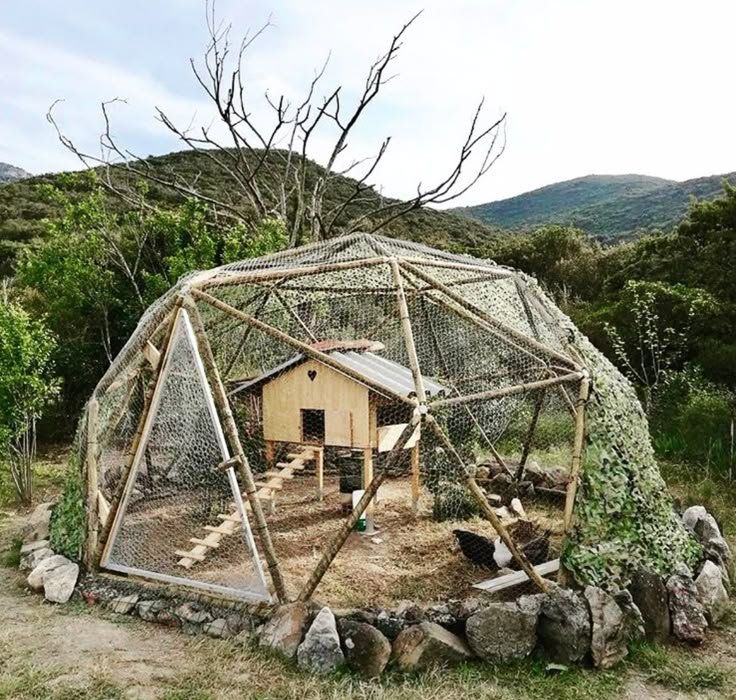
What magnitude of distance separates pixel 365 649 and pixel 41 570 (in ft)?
10.1

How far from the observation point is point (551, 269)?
888 inches

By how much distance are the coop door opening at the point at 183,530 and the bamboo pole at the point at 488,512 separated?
1.57 meters

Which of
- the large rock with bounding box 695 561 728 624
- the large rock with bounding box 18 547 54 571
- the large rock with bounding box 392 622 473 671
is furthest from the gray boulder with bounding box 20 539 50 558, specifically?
the large rock with bounding box 695 561 728 624

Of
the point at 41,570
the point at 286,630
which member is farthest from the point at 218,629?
the point at 41,570

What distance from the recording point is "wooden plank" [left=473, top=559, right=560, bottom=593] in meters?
5.50

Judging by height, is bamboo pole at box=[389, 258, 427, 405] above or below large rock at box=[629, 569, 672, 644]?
above

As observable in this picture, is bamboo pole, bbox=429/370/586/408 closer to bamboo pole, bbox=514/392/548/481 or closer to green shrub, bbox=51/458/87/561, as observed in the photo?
bamboo pole, bbox=514/392/548/481

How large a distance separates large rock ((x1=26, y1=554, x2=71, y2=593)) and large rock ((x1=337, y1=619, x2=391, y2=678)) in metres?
2.83

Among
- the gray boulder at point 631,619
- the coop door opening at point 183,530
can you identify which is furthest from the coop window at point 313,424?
the gray boulder at point 631,619

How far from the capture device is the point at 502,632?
4629 millimetres

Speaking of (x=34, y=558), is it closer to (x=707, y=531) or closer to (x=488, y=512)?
(x=488, y=512)

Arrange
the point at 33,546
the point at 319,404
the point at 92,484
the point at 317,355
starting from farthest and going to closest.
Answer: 1. the point at 319,404
2. the point at 33,546
3. the point at 92,484
4. the point at 317,355

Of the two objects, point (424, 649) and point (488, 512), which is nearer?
point (424, 649)

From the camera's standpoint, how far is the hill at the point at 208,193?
26.6m
